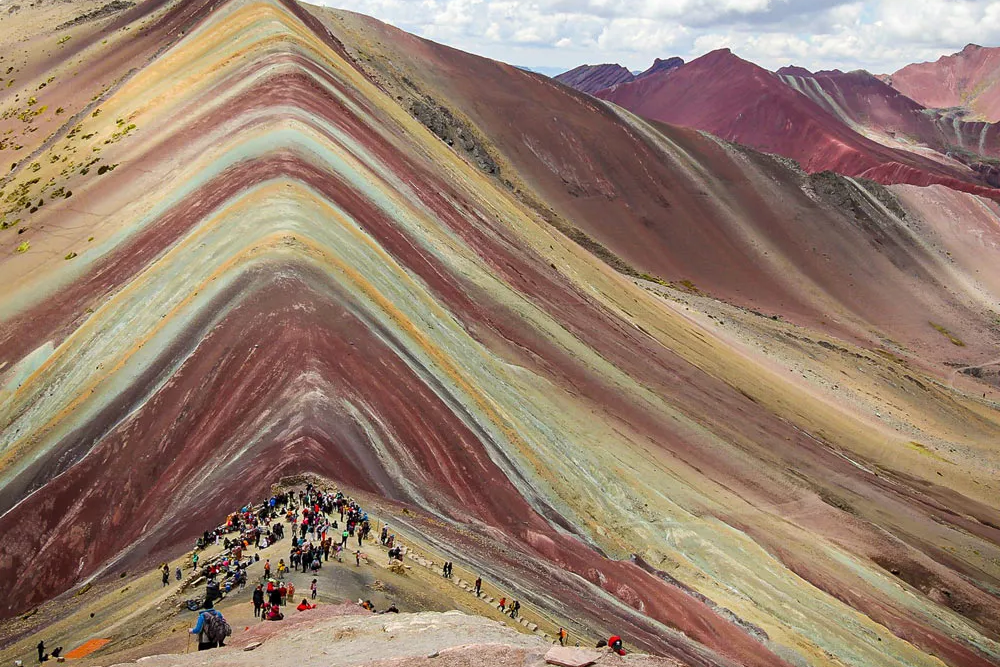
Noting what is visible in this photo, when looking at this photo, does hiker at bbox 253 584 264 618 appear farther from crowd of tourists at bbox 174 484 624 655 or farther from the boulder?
the boulder

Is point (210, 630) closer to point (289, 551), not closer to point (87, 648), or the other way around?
point (87, 648)

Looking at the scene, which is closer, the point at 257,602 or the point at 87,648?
the point at 257,602

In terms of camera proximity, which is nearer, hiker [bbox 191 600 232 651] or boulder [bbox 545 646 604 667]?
boulder [bbox 545 646 604 667]

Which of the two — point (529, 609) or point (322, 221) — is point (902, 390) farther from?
point (529, 609)

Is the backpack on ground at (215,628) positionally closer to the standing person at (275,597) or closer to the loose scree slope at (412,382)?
the standing person at (275,597)

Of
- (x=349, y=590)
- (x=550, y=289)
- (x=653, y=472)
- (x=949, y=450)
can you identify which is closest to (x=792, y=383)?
(x=949, y=450)

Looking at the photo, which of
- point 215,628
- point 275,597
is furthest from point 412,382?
point 215,628

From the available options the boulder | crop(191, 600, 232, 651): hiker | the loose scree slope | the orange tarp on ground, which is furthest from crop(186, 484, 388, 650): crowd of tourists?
the boulder
